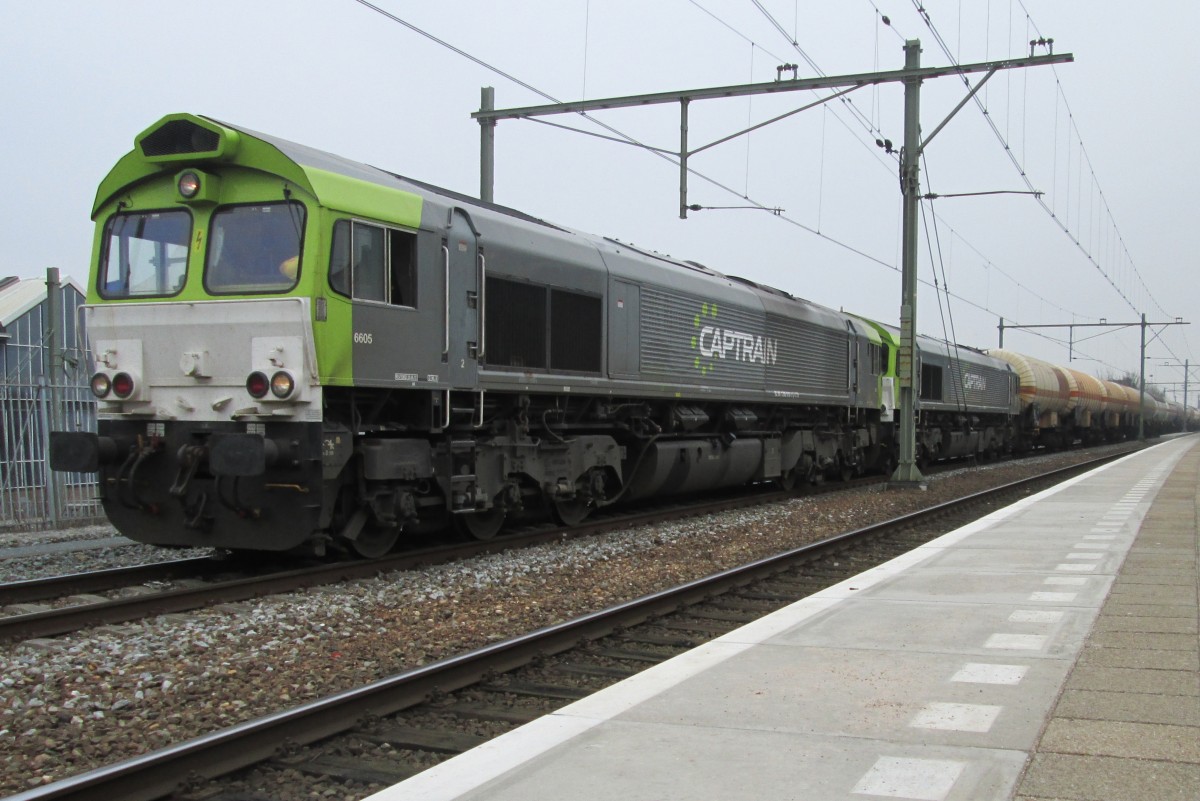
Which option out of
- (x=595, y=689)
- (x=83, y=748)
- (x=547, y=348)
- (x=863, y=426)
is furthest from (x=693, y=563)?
(x=863, y=426)

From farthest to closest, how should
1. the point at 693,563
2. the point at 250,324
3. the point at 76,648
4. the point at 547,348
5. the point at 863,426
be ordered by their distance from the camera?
the point at 863,426 → the point at 547,348 → the point at 693,563 → the point at 250,324 → the point at 76,648

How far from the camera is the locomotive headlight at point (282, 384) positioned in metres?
8.44

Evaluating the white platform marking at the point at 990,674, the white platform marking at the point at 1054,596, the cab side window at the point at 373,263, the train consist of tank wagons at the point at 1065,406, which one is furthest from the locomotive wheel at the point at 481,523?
the train consist of tank wagons at the point at 1065,406

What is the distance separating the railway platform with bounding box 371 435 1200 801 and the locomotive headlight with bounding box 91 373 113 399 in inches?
233

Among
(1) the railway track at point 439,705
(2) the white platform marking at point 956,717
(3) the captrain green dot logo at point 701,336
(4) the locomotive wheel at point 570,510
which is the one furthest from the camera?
(3) the captrain green dot logo at point 701,336

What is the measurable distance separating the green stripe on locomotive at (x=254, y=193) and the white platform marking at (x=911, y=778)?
5873mm

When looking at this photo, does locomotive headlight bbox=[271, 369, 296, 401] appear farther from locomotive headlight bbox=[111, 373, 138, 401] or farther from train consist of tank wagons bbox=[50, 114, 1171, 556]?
locomotive headlight bbox=[111, 373, 138, 401]

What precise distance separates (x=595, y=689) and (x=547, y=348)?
644cm

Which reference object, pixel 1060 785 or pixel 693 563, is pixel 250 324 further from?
pixel 1060 785

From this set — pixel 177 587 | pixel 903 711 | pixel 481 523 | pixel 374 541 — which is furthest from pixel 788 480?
pixel 903 711

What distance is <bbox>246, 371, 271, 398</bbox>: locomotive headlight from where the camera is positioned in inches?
335

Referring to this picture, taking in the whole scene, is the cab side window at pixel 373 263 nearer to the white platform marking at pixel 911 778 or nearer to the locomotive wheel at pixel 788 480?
the white platform marking at pixel 911 778

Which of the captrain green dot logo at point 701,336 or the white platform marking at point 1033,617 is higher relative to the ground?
the captrain green dot logo at point 701,336

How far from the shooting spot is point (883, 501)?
1775 centimetres
